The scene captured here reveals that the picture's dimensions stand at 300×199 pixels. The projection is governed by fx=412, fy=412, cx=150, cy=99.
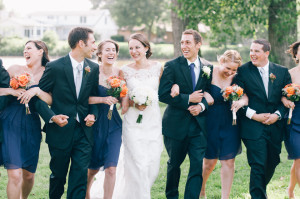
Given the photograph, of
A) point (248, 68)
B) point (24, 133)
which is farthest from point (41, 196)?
point (248, 68)

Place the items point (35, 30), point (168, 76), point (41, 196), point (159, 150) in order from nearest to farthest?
point (168, 76), point (159, 150), point (41, 196), point (35, 30)

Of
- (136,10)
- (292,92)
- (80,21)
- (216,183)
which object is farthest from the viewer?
(80,21)

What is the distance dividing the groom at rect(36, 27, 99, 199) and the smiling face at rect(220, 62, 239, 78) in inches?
83.9

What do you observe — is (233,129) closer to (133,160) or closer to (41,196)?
(133,160)

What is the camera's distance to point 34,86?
6.06 metres

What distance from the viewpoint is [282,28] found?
13.9 metres

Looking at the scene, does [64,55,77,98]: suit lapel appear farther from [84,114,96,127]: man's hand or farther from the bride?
the bride

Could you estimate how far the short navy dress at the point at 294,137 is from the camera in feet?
21.0

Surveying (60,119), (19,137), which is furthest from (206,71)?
(19,137)

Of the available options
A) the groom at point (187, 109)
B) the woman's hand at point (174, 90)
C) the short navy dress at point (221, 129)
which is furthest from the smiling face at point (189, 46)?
the short navy dress at point (221, 129)

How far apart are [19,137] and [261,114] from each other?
356 centimetres

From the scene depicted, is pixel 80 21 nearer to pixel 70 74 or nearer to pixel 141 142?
pixel 141 142

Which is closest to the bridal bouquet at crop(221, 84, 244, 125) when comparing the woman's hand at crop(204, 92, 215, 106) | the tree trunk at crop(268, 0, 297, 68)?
the woman's hand at crop(204, 92, 215, 106)

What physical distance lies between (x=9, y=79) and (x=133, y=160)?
2.30m
